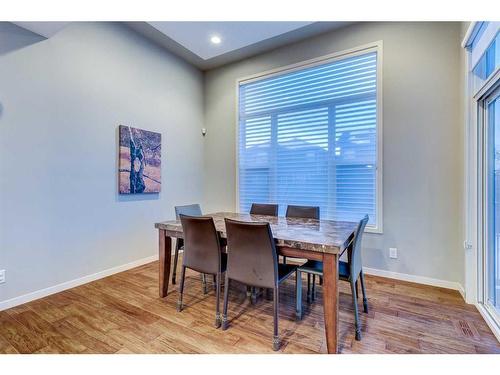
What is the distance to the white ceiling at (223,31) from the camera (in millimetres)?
2852

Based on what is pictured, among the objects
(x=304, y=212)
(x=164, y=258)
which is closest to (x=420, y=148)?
(x=304, y=212)

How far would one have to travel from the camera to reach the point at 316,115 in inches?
136

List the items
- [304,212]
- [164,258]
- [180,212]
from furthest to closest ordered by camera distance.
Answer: [304,212]
[180,212]
[164,258]

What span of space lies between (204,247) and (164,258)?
0.63m

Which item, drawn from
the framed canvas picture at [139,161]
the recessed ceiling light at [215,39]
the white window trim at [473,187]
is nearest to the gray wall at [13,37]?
the framed canvas picture at [139,161]

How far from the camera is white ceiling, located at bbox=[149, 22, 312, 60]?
2852 millimetres

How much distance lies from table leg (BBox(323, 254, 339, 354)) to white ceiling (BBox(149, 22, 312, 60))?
273 centimetres

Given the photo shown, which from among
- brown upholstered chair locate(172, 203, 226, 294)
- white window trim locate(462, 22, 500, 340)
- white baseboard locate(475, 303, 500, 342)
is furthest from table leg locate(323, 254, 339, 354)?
white window trim locate(462, 22, 500, 340)

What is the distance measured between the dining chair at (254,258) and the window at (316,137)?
1820 mm

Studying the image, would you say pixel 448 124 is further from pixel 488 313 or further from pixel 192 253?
pixel 192 253

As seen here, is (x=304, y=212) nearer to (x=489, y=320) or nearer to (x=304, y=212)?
(x=304, y=212)

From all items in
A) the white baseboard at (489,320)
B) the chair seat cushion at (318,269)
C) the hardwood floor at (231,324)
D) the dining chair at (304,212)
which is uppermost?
the dining chair at (304,212)

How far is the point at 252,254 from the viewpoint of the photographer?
1766 millimetres

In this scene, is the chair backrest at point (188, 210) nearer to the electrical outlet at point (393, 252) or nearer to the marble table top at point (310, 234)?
the marble table top at point (310, 234)
